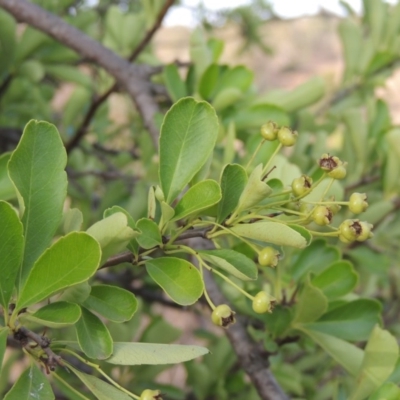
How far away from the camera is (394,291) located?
62.0 inches

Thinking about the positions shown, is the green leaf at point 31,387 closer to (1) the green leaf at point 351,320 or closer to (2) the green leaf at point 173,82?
(1) the green leaf at point 351,320

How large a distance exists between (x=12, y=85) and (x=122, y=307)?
3.23ft

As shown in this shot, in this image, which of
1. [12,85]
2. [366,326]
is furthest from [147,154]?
[366,326]

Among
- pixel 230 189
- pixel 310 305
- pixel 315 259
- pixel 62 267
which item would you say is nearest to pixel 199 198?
pixel 230 189

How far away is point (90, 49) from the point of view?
1.06m

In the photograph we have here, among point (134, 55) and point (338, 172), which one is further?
point (134, 55)

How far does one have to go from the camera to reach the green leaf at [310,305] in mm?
691

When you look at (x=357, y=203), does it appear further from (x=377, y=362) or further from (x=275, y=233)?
(x=377, y=362)

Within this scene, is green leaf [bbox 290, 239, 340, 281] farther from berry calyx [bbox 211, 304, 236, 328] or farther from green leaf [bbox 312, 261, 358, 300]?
berry calyx [bbox 211, 304, 236, 328]

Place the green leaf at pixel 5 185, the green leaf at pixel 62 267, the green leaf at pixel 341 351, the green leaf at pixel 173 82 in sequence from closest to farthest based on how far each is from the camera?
the green leaf at pixel 62 267 → the green leaf at pixel 5 185 → the green leaf at pixel 341 351 → the green leaf at pixel 173 82

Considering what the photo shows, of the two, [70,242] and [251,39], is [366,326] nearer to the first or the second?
[70,242]

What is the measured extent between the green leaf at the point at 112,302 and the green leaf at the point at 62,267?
6 cm

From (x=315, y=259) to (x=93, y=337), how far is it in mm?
432

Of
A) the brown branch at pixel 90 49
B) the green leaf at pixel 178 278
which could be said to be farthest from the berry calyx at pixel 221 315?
the brown branch at pixel 90 49
